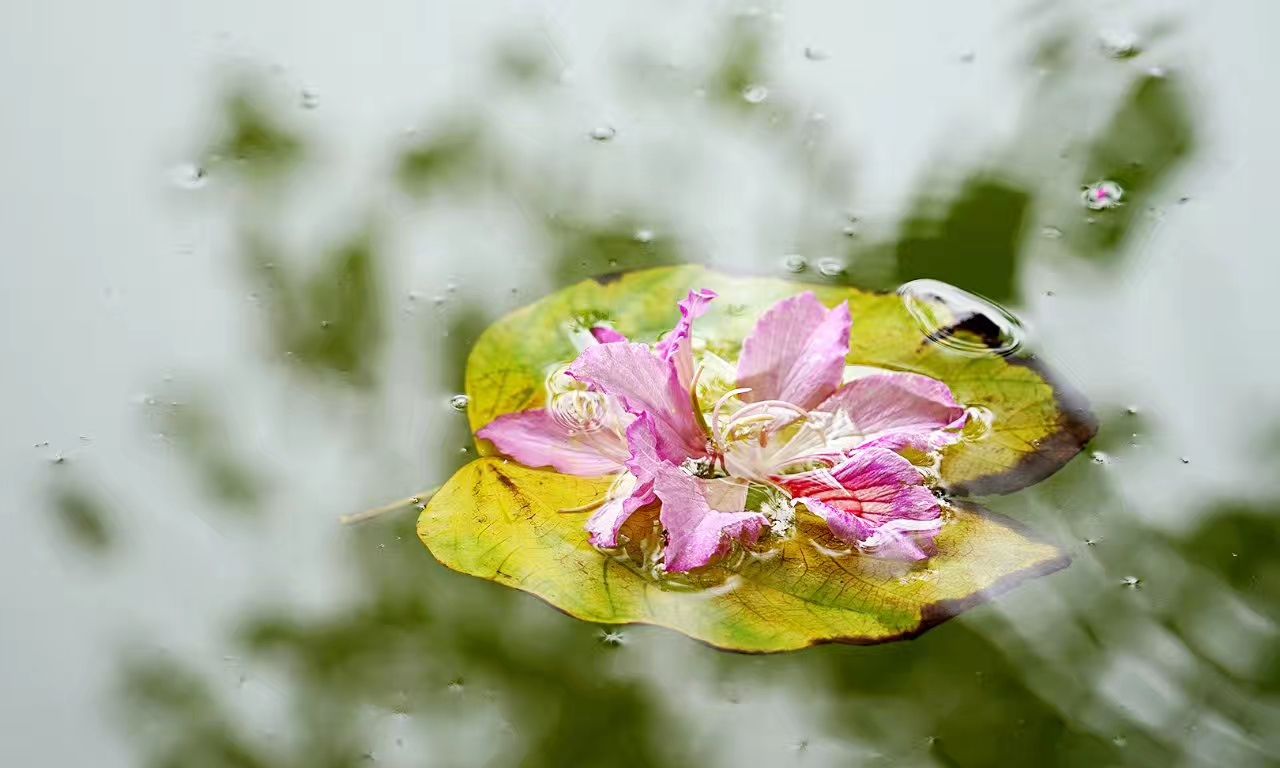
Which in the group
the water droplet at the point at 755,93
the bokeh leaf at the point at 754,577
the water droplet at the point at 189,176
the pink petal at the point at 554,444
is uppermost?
the water droplet at the point at 755,93

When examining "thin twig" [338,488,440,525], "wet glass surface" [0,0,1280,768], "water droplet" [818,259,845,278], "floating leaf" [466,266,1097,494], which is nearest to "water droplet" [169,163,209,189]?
"wet glass surface" [0,0,1280,768]

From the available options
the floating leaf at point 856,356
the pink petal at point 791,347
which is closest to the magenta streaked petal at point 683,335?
the pink petal at point 791,347

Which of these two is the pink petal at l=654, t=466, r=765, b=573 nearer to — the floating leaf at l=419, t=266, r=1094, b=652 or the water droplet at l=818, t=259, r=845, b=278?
the floating leaf at l=419, t=266, r=1094, b=652

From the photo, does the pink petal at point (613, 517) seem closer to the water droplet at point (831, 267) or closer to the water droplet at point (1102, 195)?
the water droplet at point (831, 267)

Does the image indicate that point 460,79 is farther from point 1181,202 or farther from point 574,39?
point 1181,202

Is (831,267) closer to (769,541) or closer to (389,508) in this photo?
(769,541)

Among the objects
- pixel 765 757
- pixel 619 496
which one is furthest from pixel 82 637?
pixel 765 757
